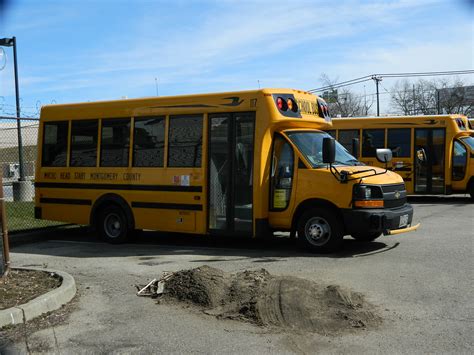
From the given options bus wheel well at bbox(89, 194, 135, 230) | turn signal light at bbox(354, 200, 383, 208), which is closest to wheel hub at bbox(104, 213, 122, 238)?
bus wheel well at bbox(89, 194, 135, 230)

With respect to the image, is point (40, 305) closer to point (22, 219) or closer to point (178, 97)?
point (178, 97)

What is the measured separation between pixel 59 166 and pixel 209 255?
4.08 m

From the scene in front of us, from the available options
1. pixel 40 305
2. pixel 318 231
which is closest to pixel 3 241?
pixel 40 305

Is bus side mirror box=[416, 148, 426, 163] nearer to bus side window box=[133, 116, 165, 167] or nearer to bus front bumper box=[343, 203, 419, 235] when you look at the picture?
bus front bumper box=[343, 203, 419, 235]

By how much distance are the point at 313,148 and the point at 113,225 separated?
4335mm

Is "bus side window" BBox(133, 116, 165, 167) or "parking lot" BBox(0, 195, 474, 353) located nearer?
"parking lot" BBox(0, 195, 474, 353)

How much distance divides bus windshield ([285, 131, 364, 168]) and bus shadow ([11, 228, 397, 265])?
4.88ft

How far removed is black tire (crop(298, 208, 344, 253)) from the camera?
331 inches

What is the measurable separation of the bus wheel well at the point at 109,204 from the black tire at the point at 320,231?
3.40 m

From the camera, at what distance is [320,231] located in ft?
28.1

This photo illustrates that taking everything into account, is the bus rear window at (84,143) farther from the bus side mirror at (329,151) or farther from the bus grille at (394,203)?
the bus grille at (394,203)

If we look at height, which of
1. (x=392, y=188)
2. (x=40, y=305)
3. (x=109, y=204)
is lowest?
(x=40, y=305)

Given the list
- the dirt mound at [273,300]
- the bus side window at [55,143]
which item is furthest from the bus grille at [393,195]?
the bus side window at [55,143]

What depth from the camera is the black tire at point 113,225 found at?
10.3 meters
